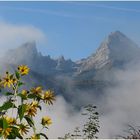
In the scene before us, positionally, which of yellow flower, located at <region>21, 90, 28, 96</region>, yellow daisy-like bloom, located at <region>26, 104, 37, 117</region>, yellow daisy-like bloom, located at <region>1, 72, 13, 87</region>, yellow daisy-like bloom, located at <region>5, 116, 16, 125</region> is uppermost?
yellow daisy-like bloom, located at <region>1, 72, 13, 87</region>

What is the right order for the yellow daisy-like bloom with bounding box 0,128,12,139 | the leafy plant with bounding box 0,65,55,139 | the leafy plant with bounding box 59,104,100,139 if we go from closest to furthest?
the yellow daisy-like bloom with bounding box 0,128,12,139
the leafy plant with bounding box 0,65,55,139
the leafy plant with bounding box 59,104,100,139

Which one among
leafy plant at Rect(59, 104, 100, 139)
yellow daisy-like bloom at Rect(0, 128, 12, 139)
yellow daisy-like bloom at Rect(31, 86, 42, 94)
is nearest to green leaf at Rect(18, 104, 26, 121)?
yellow daisy-like bloom at Rect(0, 128, 12, 139)

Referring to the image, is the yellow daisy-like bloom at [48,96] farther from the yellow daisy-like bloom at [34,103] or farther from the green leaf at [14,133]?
the green leaf at [14,133]

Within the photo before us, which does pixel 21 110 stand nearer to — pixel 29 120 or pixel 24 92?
pixel 29 120

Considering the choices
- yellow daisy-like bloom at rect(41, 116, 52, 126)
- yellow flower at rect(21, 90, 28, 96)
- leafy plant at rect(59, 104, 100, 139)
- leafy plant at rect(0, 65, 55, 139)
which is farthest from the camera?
leafy plant at rect(59, 104, 100, 139)

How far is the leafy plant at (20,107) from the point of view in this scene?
3428 millimetres

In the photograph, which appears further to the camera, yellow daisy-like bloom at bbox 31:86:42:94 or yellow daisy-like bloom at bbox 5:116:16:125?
yellow daisy-like bloom at bbox 31:86:42:94

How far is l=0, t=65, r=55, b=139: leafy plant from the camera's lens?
3.43 metres

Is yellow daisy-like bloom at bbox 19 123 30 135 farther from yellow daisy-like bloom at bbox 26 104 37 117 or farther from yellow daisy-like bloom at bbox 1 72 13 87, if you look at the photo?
yellow daisy-like bloom at bbox 1 72 13 87

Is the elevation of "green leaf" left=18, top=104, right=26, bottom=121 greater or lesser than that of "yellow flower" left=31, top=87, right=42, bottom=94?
lesser

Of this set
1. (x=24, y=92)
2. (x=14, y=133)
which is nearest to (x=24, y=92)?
(x=24, y=92)

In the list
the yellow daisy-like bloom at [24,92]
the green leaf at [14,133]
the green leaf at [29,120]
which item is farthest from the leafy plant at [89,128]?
the green leaf at [14,133]

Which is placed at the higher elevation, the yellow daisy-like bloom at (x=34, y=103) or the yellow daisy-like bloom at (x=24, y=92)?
the yellow daisy-like bloom at (x=24, y=92)

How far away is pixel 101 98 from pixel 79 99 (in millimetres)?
18925
